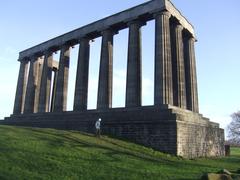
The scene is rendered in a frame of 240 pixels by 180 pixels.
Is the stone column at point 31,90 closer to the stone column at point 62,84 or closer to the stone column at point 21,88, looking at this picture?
the stone column at point 21,88

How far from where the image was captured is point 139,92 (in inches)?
1599

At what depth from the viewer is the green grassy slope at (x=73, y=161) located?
62.2 feet

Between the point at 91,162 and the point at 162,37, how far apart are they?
21976mm

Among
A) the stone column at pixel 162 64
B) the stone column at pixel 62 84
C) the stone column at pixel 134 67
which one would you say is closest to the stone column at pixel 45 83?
the stone column at pixel 62 84

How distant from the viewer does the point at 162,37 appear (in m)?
38.8

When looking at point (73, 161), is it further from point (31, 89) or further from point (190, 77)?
point (31, 89)

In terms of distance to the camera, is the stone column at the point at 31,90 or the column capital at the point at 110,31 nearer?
the column capital at the point at 110,31

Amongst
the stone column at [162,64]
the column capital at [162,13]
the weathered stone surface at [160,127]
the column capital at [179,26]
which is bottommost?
the weathered stone surface at [160,127]

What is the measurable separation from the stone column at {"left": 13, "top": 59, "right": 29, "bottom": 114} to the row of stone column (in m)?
9.26

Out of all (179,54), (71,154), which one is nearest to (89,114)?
(179,54)

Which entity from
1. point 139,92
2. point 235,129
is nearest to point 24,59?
point 139,92

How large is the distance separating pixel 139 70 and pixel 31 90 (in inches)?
1112

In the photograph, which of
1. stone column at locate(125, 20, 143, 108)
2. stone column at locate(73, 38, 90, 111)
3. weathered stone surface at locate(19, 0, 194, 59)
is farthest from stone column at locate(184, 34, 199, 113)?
stone column at locate(73, 38, 90, 111)

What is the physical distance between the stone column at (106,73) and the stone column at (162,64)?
874cm
